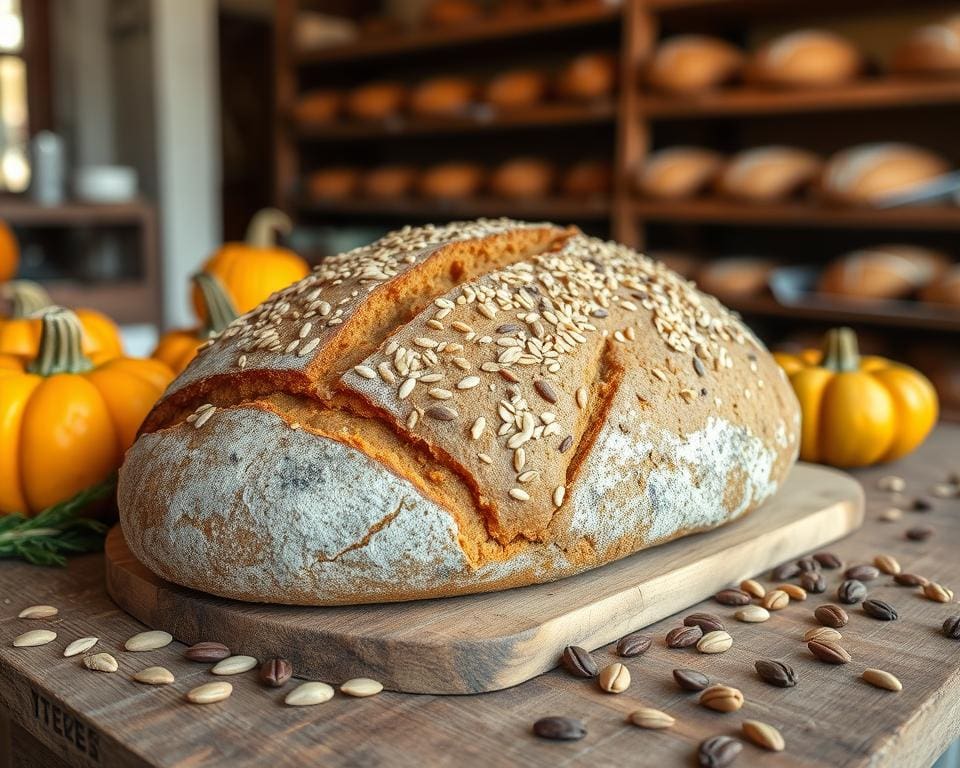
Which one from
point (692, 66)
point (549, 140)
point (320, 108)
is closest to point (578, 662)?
point (692, 66)

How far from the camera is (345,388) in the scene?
2.85 ft

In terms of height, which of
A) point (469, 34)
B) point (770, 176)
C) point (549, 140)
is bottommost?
point (770, 176)

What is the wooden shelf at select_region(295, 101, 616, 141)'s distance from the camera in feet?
11.8

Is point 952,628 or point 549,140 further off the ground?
point 549,140

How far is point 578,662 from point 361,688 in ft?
0.62

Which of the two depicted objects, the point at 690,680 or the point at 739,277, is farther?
the point at 739,277

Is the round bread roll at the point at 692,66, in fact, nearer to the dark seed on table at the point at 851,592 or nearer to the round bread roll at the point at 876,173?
the round bread roll at the point at 876,173

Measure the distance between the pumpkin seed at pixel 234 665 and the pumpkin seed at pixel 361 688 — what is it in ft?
0.29

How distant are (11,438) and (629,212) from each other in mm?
2734

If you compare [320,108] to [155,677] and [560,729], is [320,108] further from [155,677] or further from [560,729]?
[560,729]

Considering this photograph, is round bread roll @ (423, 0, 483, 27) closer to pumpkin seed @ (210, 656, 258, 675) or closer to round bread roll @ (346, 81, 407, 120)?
round bread roll @ (346, 81, 407, 120)

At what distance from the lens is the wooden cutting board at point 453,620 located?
0.79 meters

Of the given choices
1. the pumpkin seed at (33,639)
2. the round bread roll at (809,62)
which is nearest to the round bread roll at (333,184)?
the round bread roll at (809,62)

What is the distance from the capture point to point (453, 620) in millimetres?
836
